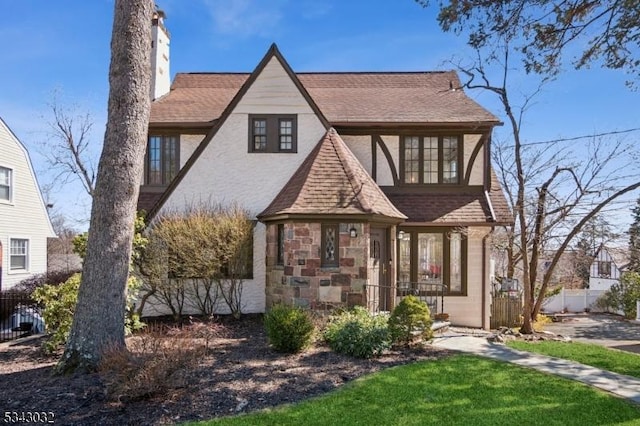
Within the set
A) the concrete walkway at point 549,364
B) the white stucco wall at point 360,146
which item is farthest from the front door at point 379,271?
the white stucco wall at point 360,146

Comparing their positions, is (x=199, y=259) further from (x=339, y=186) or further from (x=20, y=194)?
(x=20, y=194)

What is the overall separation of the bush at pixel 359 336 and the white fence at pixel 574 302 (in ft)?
59.3

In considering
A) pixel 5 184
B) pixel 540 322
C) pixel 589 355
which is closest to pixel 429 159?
pixel 589 355

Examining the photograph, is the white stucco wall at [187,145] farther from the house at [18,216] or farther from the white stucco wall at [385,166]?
the house at [18,216]

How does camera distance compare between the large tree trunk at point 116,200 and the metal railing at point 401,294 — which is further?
the metal railing at point 401,294

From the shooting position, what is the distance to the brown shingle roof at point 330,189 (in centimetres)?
1040

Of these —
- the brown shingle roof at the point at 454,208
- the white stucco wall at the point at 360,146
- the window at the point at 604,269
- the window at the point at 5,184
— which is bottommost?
the window at the point at 604,269

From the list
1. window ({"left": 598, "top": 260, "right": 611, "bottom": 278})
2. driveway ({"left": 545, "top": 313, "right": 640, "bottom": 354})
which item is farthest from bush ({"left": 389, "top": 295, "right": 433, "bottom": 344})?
window ({"left": 598, "top": 260, "right": 611, "bottom": 278})

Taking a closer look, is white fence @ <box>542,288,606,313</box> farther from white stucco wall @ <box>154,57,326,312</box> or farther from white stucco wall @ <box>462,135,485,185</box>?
white stucco wall @ <box>154,57,326,312</box>

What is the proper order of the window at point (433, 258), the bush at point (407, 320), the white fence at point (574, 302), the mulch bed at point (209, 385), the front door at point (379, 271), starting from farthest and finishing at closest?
the white fence at point (574, 302) → the window at point (433, 258) → the front door at point (379, 271) → the bush at point (407, 320) → the mulch bed at point (209, 385)

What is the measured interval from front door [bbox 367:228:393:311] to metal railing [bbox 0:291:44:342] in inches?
363

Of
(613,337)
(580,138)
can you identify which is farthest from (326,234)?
(613,337)

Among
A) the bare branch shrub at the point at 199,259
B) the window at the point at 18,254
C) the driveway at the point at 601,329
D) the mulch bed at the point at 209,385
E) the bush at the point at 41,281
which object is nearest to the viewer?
the mulch bed at the point at 209,385

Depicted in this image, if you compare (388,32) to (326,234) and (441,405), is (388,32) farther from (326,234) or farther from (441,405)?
(441,405)
